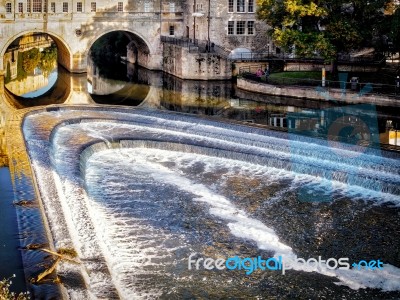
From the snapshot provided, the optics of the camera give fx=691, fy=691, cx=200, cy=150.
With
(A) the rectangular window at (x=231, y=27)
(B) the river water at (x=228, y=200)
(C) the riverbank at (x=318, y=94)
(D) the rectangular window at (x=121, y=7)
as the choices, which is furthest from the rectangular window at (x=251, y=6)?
(B) the river water at (x=228, y=200)

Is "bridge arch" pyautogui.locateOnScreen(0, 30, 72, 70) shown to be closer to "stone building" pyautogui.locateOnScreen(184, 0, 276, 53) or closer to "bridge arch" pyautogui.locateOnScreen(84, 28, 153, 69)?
"bridge arch" pyautogui.locateOnScreen(84, 28, 153, 69)

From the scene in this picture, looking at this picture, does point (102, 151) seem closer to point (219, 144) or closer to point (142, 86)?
point (219, 144)

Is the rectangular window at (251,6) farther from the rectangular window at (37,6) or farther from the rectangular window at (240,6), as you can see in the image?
the rectangular window at (37,6)

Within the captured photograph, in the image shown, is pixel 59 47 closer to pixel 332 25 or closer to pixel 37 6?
pixel 37 6

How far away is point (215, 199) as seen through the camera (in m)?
23.8

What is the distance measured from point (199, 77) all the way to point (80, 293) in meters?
39.4

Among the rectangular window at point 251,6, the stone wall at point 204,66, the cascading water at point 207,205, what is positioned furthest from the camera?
the rectangular window at point 251,6

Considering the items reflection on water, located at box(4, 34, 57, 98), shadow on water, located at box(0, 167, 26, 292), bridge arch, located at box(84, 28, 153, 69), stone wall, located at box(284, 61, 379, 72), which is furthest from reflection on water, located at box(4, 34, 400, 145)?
shadow on water, located at box(0, 167, 26, 292)

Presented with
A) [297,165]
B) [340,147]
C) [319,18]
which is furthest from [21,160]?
[319,18]

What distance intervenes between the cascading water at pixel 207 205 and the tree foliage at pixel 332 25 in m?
13.9

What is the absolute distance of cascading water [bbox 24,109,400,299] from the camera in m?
17.8

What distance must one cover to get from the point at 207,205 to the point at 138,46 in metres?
42.1

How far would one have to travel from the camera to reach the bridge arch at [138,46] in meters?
58.4

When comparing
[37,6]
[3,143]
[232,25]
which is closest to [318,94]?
[232,25]
